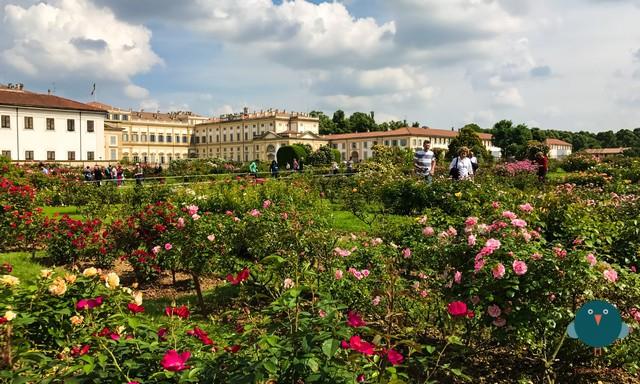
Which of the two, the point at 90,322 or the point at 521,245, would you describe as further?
the point at 521,245

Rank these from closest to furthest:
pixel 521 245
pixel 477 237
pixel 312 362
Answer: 1. pixel 312 362
2. pixel 521 245
3. pixel 477 237

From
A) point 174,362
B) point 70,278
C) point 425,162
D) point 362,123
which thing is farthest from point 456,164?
point 362,123

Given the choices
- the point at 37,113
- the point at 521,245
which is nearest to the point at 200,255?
the point at 521,245

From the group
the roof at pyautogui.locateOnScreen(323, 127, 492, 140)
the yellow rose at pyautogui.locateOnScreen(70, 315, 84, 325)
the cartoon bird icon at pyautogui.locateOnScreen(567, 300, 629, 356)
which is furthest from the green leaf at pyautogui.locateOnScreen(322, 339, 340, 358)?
the roof at pyautogui.locateOnScreen(323, 127, 492, 140)

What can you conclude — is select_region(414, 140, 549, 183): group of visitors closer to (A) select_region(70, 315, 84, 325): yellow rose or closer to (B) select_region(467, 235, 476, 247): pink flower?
(B) select_region(467, 235, 476, 247): pink flower

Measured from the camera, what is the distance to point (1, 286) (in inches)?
107

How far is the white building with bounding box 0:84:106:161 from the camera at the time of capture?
38.4m

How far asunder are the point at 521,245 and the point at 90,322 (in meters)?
2.62

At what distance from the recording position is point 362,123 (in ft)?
333

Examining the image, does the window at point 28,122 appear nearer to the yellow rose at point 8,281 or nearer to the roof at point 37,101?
the roof at point 37,101

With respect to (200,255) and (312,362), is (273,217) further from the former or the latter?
(312,362)

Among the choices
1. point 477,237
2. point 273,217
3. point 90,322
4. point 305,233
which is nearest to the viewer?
point 90,322

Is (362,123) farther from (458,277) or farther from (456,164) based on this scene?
(458,277)

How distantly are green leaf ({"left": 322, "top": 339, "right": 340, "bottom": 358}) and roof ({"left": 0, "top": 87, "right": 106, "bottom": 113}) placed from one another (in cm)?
4351
